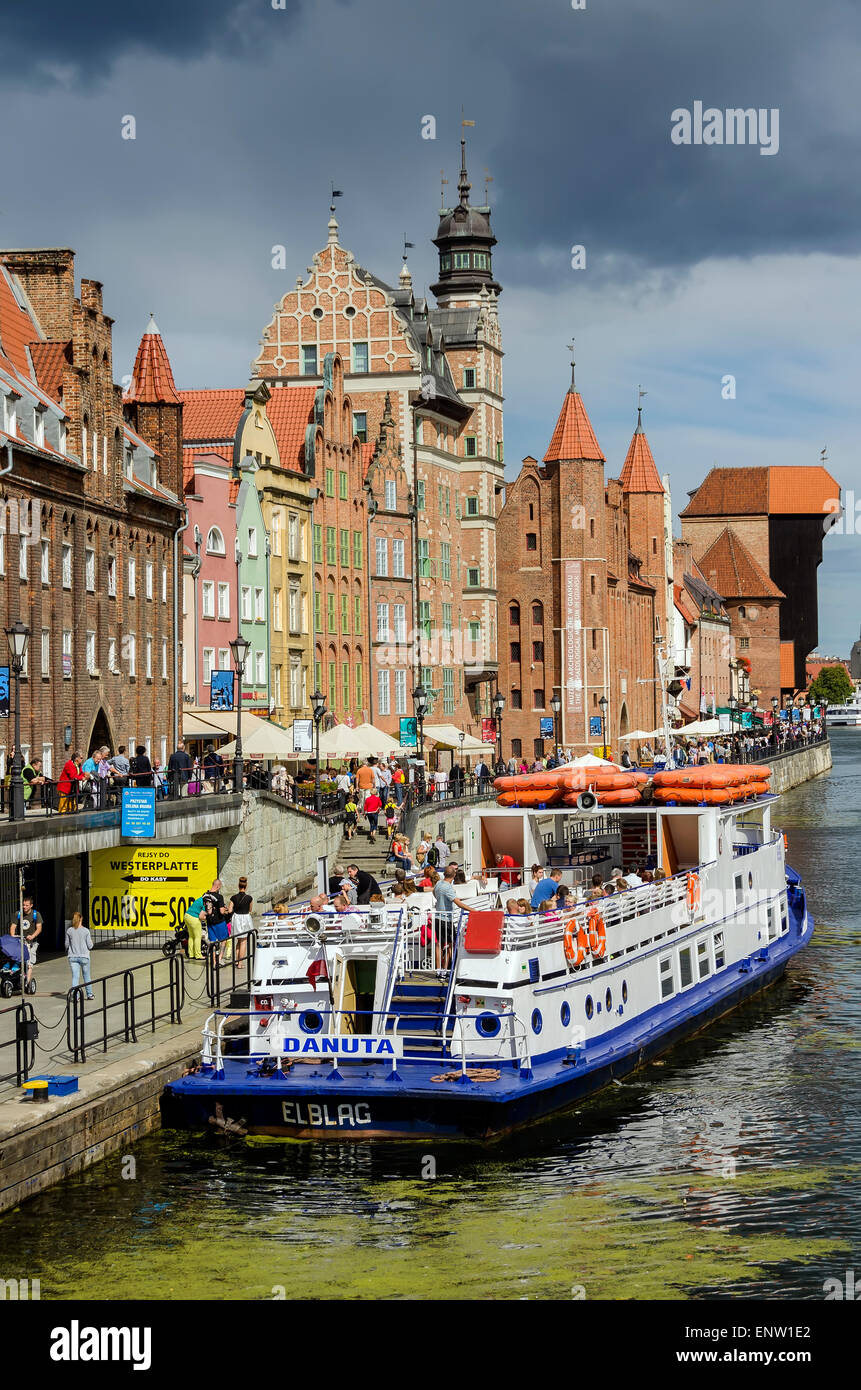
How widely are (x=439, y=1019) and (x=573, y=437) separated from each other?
94.7m

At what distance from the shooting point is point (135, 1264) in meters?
20.9

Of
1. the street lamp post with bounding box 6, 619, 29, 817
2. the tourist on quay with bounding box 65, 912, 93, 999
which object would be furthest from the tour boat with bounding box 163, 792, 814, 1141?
the street lamp post with bounding box 6, 619, 29, 817

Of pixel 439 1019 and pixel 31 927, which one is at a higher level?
pixel 31 927

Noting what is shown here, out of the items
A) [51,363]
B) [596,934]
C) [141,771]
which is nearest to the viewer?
[596,934]

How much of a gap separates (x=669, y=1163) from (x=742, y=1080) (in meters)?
5.87

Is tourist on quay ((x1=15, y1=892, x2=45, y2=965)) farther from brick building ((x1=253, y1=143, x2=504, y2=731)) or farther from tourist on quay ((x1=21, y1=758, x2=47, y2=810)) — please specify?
brick building ((x1=253, y1=143, x2=504, y2=731))

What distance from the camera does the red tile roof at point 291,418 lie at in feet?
262

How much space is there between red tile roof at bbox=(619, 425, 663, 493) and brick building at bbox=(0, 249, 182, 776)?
301ft

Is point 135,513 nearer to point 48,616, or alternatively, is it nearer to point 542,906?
point 48,616

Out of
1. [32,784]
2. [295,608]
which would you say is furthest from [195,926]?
[295,608]

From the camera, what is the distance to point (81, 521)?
169 ft

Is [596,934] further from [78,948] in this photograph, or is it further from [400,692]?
[400,692]

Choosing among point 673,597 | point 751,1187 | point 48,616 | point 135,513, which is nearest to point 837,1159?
point 751,1187

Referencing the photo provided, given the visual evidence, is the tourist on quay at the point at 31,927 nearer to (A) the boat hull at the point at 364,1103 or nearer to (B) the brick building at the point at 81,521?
(A) the boat hull at the point at 364,1103
